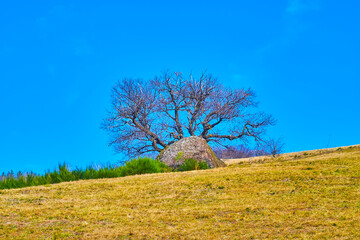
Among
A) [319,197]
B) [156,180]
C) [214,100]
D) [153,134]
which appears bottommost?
[319,197]

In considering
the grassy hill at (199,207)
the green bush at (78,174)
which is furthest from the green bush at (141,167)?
the grassy hill at (199,207)

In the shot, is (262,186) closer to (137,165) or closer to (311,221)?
(311,221)

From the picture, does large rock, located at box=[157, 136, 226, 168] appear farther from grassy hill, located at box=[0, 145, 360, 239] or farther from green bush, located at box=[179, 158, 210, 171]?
grassy hill, located at box=[0, 145, 360, 239]

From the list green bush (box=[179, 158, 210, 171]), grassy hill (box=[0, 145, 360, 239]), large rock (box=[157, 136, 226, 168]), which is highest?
large rock (box=[157, 136, 226, 168])

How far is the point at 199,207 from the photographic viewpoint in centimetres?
789

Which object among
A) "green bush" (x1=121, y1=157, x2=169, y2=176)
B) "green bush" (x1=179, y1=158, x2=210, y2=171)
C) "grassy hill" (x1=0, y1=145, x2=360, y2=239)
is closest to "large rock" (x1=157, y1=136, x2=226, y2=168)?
"green bush" (x1=179, y1=158, x2=210, y2=171)

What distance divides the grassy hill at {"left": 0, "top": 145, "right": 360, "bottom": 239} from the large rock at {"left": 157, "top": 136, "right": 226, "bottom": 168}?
10.6 feet

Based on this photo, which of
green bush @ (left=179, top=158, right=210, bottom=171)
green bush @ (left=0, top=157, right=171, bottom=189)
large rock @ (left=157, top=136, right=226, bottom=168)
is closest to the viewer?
green bush @ (left=0, top=157, right=171, bottom=189)

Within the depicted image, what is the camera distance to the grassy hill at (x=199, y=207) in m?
6.44

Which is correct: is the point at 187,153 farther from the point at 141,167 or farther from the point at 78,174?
the point at 78,174

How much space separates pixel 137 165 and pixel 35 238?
7036 mm

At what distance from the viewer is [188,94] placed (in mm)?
25266

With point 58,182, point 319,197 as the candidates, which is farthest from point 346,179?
point 58,182

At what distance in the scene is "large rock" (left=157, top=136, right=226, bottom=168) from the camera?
14.8 m
